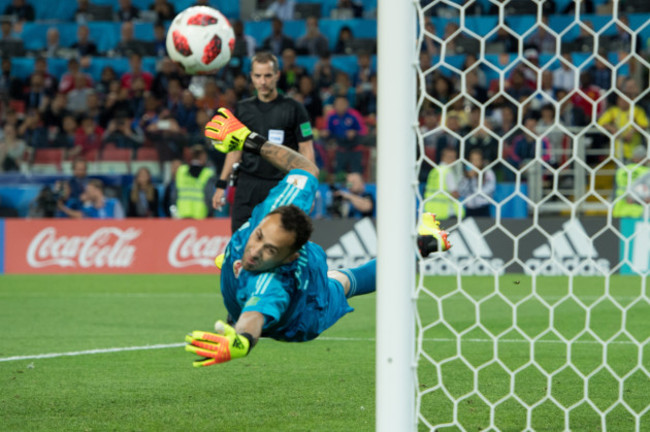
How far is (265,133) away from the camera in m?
7.02

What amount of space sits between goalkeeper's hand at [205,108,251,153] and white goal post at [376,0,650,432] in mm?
918

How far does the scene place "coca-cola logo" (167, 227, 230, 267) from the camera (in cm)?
1255

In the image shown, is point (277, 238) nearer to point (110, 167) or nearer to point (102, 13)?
point (110, 167)

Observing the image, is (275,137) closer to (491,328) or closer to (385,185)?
(491,328)

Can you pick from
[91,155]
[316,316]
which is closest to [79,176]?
[91,155]

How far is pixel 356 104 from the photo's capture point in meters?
15.1

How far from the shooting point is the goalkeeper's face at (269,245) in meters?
3.86

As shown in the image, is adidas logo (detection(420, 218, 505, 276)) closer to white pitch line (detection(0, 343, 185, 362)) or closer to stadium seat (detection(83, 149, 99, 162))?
stadium seat (detection(83, 149, 99, 162))

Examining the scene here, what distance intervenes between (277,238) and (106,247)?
9.30m

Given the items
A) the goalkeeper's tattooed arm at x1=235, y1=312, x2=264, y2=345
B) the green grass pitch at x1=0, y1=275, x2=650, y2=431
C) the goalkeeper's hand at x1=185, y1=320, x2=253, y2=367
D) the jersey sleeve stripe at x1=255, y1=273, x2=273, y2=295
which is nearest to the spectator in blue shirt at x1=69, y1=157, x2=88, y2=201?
the green grass pitch at x1=0, y1=275, x2=650, y2=431

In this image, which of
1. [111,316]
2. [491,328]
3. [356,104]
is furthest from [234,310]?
[356,104]

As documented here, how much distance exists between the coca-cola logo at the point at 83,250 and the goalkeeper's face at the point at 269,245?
29.6ft

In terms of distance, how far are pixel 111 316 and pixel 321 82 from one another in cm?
816

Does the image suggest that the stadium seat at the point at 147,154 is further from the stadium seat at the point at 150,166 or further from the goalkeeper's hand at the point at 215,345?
A: the goalkeeper's hand at the point at 215,345
